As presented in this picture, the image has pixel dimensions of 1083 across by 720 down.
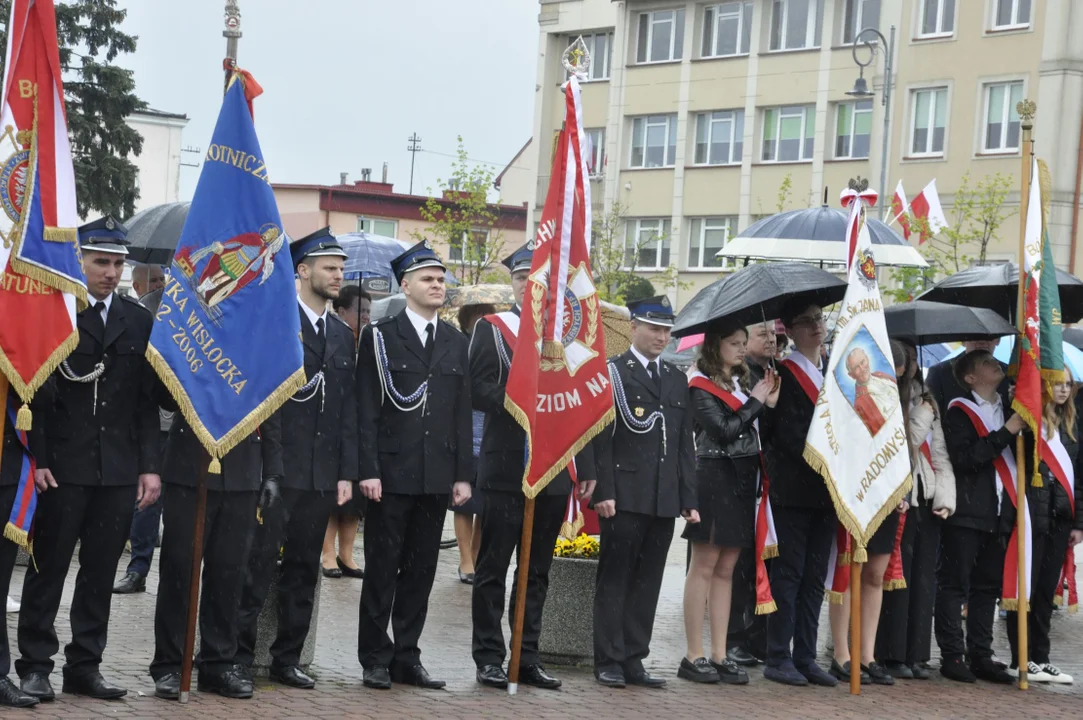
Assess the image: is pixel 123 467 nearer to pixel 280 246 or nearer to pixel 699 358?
pixel 280 246

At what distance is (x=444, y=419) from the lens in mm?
8688

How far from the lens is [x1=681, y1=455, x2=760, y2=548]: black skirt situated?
9414 mm

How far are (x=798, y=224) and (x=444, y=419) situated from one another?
5380 millimetres

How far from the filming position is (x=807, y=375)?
32.6 feet

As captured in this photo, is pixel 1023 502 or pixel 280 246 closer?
pixel 280 246

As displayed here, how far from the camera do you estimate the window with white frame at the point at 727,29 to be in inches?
1859

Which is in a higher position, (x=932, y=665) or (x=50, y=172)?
(x=50, y=172)

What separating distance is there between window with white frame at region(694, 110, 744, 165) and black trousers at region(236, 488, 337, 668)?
40.1 meters

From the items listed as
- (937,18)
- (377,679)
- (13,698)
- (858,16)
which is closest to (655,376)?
(377,679)

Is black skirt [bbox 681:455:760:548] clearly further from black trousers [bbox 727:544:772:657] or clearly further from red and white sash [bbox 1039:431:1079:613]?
red and white sash [bbox 1039:431:1079:613]

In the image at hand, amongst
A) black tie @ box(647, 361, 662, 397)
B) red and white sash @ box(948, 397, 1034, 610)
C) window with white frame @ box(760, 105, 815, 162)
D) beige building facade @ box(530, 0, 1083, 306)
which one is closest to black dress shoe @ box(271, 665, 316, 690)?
black tie @ box(647, 361, 662, 397)

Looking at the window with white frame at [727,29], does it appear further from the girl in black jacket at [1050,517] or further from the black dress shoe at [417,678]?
the black dress shoe at [417,678]

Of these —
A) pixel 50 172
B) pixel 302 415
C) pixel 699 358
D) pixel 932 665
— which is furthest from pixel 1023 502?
pixel 50 172

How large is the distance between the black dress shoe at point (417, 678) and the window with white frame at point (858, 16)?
3767 centimetres
